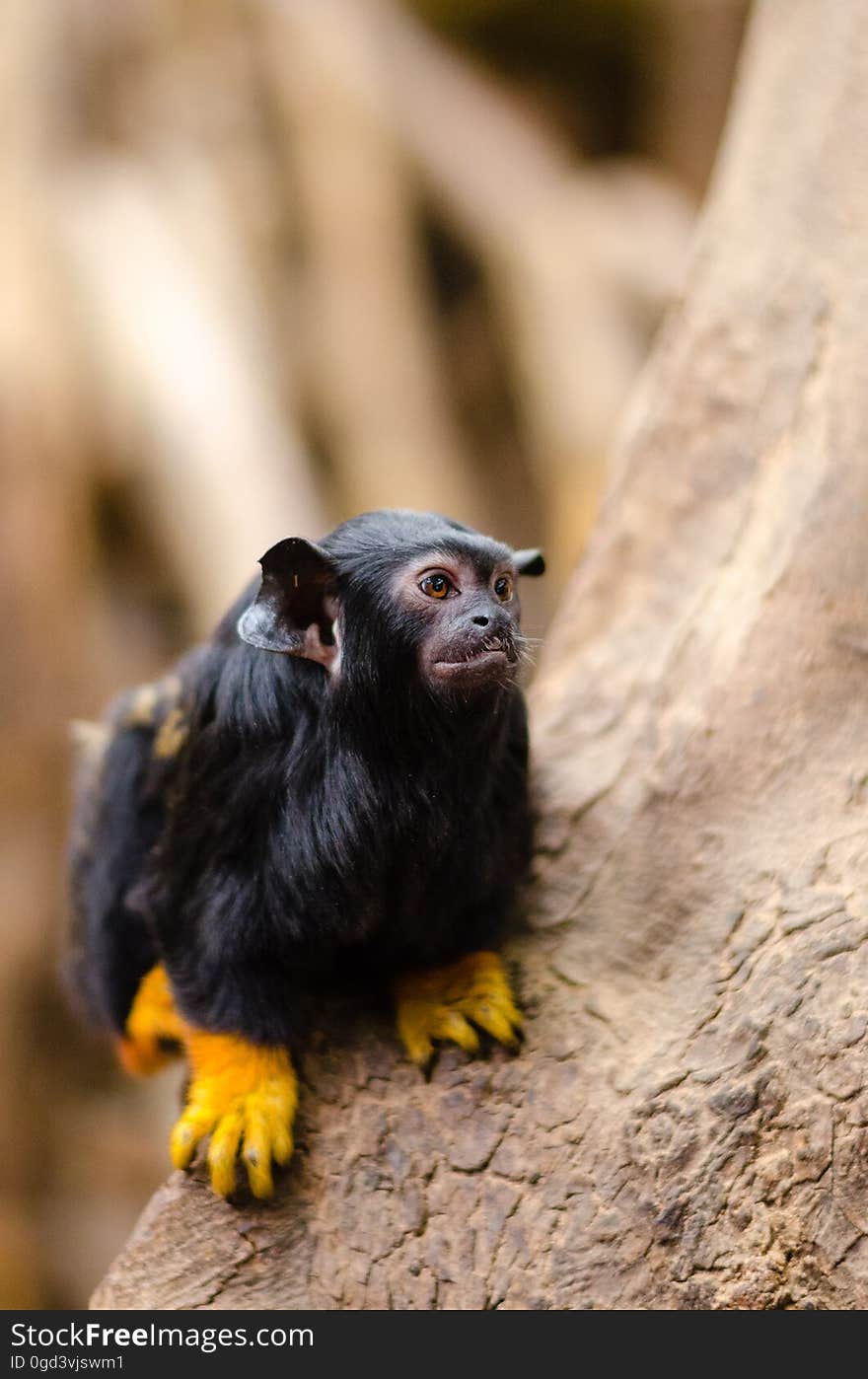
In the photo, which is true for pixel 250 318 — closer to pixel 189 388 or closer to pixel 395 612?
pixel 189 388

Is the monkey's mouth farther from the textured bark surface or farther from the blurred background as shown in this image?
the blurred background

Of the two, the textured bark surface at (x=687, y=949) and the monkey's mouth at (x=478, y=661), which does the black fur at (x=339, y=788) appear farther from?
the textured bark surface at (x=687, y=949)

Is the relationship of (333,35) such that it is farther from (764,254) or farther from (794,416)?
(794,416)

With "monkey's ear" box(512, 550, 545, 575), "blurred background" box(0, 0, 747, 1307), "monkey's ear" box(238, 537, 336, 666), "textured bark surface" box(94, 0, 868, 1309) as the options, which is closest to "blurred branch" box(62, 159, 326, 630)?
"blurred background" box(0, 0, 747, 1307)

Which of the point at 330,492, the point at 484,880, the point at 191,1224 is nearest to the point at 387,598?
the point at 484,880

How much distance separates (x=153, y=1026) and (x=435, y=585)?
1522mm

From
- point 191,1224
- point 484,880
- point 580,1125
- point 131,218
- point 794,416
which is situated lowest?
point 191,1224

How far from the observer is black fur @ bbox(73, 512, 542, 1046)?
8.55ft

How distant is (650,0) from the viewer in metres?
9.00

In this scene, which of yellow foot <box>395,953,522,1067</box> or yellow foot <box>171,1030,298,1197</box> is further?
yellow foot <box>395,953,522,1067</box>

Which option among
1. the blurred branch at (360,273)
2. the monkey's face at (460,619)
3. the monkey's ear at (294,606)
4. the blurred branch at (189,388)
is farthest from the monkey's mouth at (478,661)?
the blurred branch at (360,273)

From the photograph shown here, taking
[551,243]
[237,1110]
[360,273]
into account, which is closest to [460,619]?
→ [237,1110]

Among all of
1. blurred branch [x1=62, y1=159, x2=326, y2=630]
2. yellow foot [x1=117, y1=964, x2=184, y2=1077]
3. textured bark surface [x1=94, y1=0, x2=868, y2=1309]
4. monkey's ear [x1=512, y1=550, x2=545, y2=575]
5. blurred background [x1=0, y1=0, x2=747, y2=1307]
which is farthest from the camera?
blurred background [x1=0, y1=0, x2=747, y2=1307]

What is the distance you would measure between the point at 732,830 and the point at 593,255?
6.03m
